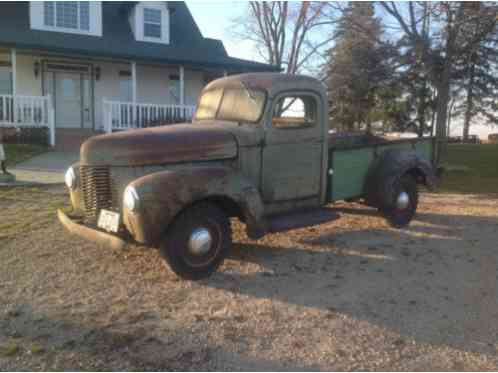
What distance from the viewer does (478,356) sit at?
313cm

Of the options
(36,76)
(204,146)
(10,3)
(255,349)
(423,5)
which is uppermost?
(10,3)

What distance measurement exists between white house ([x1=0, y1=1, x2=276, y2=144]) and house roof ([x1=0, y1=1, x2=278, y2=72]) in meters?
0.04

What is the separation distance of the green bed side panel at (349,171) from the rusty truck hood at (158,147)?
65.6 inches

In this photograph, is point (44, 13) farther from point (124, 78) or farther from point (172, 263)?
point (172, 263)

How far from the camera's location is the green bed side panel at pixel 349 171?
600 centimetres

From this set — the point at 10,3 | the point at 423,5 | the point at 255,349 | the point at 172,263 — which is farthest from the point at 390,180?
the point at 10,3

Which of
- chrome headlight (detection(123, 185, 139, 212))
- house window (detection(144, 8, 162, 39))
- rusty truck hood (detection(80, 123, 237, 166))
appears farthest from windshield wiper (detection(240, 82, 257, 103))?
house window (detection(144, 8, 162, 39))

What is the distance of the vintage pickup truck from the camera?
4.25 metres

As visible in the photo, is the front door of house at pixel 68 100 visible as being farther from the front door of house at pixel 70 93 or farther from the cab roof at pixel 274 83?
the cab roof at pixel 274 83

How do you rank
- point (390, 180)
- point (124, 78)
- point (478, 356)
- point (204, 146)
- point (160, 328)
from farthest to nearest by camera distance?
point (124, 78)
point (390, 180)
point (204, 146)
point (160, 328)
point (478, 356)

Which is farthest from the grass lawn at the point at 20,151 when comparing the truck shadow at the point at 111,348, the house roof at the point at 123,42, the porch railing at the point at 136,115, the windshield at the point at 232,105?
the truck shadow at the point at 111,348

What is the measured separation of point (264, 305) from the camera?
13.0 ft

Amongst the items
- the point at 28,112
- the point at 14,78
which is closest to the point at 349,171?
the point at 28,112

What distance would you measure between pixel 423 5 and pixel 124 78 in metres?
11.9
